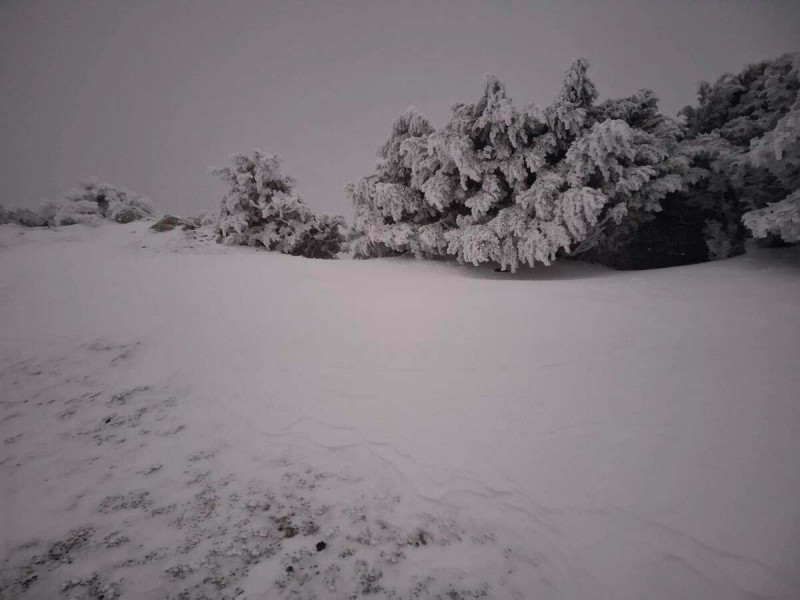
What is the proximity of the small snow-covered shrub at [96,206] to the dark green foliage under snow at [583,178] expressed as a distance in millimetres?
8280

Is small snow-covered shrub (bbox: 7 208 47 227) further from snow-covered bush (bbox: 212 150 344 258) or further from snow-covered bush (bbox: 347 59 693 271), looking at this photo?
snow-covered bush (bbox: 347 59 693 271)

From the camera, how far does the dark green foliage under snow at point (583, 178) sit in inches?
211

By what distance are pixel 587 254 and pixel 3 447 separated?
8.90m

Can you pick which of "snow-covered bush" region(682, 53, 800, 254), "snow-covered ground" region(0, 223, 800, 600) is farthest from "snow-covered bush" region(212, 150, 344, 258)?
"snow-covered bush" region(682, 53, 800, 254)

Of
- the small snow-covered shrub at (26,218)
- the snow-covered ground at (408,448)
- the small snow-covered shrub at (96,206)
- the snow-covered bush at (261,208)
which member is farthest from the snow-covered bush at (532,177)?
the small snow-covered shrub at (26,218)

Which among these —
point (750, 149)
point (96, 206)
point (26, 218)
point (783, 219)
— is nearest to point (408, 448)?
point (783, 219)

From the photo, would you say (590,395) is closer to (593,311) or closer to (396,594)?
(593,311)

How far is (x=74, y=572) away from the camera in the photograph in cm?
145

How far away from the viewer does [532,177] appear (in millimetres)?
6402

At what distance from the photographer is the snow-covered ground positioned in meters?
1.53

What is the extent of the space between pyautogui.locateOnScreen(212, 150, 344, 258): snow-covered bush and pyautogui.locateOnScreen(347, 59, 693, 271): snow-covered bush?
7.49 ft

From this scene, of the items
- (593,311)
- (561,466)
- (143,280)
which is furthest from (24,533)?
(593,311)

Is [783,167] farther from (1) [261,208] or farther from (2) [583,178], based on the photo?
(1) [261,208]

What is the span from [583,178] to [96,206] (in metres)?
13.7
